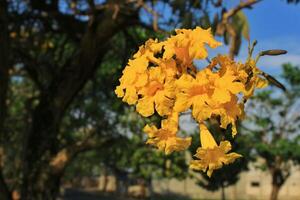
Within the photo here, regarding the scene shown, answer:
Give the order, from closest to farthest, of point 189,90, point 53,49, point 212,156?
point 189,90, point 212,156, point 53,49

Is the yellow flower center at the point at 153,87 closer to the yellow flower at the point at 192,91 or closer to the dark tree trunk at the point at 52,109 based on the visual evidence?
the yellow flower at the point at 192,91

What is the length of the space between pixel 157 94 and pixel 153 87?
0.03 metres

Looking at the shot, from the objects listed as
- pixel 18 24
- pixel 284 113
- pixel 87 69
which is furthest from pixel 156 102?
pixel 284 113

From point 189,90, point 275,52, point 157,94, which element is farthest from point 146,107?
point 275,52

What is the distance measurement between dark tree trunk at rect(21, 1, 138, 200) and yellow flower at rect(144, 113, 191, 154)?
23.1 feet

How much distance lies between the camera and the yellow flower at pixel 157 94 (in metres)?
2.07

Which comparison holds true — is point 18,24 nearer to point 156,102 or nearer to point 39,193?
point 39,193

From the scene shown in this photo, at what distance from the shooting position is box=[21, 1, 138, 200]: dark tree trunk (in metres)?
9.27

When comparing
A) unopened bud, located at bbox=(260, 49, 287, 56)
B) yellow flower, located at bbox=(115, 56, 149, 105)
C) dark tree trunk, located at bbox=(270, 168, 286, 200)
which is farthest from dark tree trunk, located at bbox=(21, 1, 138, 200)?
dark tree trunk, located at bbox=(270, 168, 286, 200)

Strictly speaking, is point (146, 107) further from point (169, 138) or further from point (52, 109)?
point (52, 109)

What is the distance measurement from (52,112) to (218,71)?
25.8 ft

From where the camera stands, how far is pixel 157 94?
2084 mm

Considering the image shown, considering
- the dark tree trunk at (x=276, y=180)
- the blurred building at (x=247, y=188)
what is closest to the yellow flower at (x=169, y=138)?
the dark tree trunk at (x=276, y=180)

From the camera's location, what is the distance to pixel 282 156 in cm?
2859
